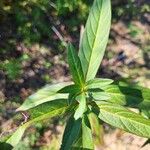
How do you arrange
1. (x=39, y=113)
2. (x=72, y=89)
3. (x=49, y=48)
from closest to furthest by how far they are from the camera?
1. (x=39, y=113)
2. (x=72, y=89)
3. (x=49, y=48)

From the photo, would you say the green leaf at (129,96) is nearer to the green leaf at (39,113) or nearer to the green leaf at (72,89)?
the green leaf at (72,89)

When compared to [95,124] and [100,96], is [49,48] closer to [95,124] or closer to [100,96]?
[95,124]

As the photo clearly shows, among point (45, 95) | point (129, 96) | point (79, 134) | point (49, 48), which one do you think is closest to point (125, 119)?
point (129, 96)

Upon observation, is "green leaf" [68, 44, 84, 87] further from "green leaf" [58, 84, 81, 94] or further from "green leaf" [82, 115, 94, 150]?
"green leaf" [82, 115, 94, 150]

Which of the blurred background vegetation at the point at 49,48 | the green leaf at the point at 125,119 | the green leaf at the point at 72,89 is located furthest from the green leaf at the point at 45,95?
the blurred background vegetation at the point at 49,48

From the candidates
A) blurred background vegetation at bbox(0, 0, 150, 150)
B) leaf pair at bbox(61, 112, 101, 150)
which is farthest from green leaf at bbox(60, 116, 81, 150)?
blurred background vegetation at bbox(0, 0, 150, 150)
